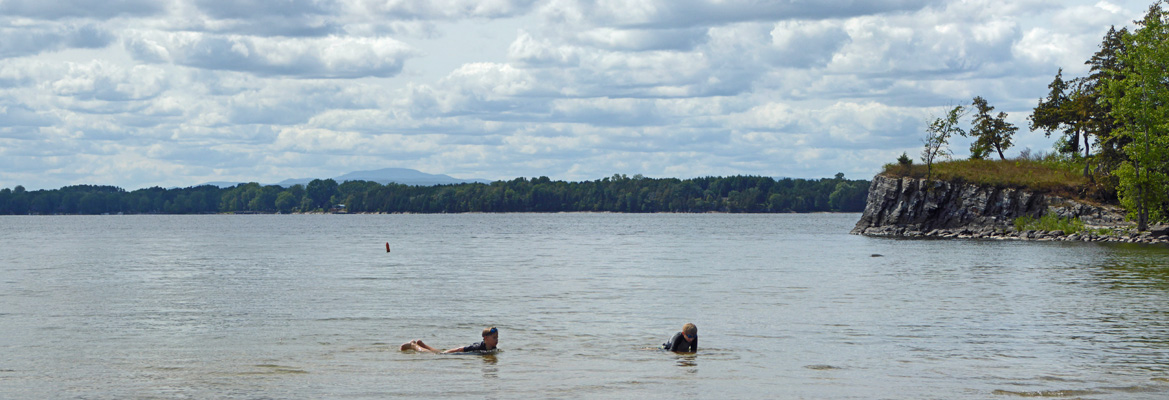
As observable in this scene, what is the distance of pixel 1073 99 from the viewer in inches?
3713

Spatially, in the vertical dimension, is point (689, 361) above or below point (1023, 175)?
below

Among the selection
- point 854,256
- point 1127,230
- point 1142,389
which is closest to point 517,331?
point 1142,389

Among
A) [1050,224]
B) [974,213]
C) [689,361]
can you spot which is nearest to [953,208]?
[974,213]

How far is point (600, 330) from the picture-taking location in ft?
101

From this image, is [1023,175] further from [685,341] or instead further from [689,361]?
[689,361]

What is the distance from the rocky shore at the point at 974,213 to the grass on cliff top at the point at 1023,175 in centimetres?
77

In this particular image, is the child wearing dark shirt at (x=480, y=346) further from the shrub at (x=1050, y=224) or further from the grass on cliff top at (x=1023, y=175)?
the grass on cliff top at (x=1023, y=175)

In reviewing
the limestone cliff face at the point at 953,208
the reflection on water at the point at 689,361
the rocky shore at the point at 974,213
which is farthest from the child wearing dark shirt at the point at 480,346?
the limestone cliff face at the point at 953,208

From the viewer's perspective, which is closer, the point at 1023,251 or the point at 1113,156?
the point at 1023,251

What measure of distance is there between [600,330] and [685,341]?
18.0 ft

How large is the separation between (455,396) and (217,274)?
139 feet

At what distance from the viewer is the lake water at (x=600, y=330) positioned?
2125 centimetres

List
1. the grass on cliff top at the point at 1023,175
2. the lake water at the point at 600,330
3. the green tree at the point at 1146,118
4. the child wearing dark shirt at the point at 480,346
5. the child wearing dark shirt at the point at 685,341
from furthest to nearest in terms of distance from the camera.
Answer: the grass on cliff top at the point at 1023,175 → the green tree at the point at 1146,118 → the child wearing dark shirt at the point at 480,346 → the child wearing dark shirt at the point at 685,341 → the lake water at the point at 600,330

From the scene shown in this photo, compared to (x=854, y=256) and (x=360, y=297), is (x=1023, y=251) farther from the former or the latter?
(x=360, y=297)
